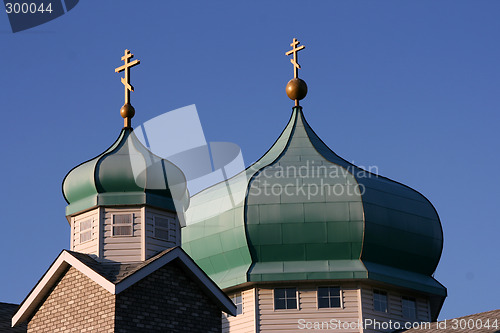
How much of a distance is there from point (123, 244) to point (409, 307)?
10365 mm

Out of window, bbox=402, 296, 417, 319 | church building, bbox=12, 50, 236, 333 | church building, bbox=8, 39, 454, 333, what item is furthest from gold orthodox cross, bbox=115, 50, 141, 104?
window, bbox=402, 296, 417, 319

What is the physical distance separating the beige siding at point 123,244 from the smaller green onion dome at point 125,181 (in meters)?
0.39

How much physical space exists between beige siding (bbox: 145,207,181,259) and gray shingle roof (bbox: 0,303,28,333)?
12.8ft

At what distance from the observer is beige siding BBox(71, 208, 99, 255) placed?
26297 millimetres

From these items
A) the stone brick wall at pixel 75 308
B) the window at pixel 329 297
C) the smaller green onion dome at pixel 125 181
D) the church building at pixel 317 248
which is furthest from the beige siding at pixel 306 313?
the stone brick wall at pixel 75 308

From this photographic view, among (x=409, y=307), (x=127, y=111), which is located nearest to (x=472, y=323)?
(x=409, y=307)

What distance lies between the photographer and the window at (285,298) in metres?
31.8

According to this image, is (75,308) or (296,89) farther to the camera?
(296,89)

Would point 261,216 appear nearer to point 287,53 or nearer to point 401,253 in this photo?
point 401,253

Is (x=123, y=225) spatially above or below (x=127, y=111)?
below

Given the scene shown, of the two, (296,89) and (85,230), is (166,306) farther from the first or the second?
(296,89)

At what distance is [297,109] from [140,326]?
43.7ft

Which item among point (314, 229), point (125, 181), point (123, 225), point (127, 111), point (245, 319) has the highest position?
point (127, 111)

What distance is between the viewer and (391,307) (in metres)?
32.4
